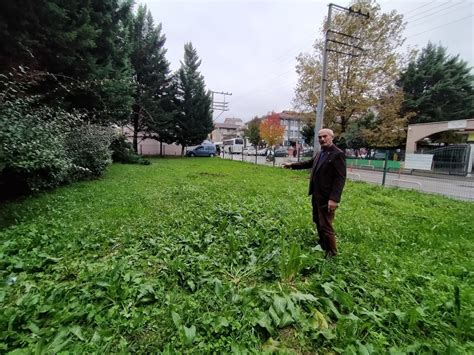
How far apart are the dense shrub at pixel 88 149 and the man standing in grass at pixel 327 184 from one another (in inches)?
267

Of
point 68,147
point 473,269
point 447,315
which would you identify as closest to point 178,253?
point 447,315

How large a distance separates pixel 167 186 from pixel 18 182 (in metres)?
3.53

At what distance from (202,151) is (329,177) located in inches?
1041

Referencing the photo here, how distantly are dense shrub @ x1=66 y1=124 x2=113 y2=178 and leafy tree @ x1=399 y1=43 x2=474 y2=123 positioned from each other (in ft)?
89.9

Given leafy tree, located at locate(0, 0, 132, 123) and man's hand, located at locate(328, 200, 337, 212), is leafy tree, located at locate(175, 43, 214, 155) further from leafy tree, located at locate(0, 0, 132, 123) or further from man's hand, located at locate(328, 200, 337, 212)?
man's hand, located at locate(328, 200, 337, 212)

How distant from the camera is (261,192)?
23.3ft

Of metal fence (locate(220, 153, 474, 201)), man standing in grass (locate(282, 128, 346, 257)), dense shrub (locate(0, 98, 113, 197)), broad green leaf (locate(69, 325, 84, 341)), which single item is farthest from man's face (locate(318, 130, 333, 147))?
metal fence (locate(220, 153, 474, 201))

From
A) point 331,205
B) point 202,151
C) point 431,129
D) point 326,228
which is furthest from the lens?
point 202,151

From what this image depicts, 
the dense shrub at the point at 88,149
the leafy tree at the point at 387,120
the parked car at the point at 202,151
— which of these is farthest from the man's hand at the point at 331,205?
the parked car at the point at 202,151

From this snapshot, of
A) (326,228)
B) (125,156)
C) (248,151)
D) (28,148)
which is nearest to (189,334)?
(326,228)

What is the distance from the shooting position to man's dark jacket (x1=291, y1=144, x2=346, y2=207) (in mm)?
3021

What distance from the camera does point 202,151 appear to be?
28812 mm

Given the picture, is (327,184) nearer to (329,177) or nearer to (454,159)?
(329,177)

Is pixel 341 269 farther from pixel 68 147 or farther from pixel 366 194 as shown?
Answer: pixel 68 147
